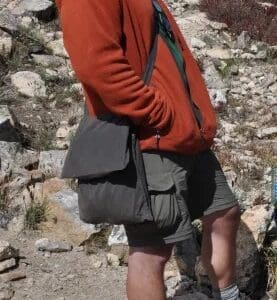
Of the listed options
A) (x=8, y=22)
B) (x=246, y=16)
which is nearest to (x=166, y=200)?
(x=8, y=22)

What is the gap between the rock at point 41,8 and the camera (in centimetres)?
871

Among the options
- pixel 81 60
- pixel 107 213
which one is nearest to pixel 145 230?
pixel 107 213

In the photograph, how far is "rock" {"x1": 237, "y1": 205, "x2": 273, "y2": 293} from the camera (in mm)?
4242

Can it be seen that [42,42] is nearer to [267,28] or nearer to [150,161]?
[267,28]

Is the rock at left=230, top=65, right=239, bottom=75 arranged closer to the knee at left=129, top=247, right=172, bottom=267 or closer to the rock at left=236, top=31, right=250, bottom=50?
the rock at left=236, top=31, right=250, bottom=50

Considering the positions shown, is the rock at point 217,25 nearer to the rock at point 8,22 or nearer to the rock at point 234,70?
the rock at point 234,70

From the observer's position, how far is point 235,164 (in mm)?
5559

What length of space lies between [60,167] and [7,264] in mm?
1157

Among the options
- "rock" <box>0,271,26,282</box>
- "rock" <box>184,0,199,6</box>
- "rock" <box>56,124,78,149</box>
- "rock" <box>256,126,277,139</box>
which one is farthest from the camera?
"rock" <box>184,0,199,6</box>

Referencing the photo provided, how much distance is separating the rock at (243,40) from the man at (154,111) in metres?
5.53

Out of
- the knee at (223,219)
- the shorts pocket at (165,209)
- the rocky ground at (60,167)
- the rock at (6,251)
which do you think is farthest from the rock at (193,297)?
the shorts pocket at (165,209)

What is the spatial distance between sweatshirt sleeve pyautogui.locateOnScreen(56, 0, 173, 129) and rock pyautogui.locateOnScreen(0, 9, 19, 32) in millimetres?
5286

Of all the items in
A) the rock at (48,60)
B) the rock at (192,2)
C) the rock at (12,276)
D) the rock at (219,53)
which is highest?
the rock at (192,2)

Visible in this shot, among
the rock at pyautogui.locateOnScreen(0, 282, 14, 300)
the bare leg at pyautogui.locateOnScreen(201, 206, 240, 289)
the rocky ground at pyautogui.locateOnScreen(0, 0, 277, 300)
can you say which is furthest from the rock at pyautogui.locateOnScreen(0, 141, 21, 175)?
the bare leg at pyautogui.locateOnScreen(201, 206, 240, 289)
